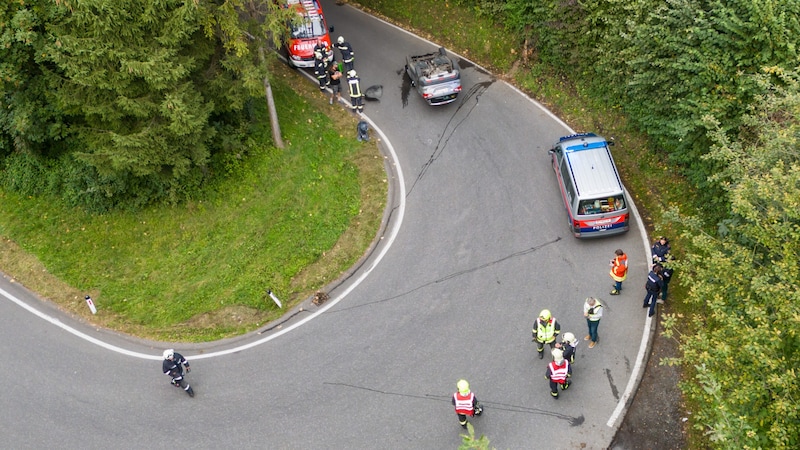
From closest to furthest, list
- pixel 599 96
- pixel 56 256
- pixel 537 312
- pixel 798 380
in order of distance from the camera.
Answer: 1. pixel 798 380
2. pixel 537 312
3. pixel 56 256
4. pixel 599 96

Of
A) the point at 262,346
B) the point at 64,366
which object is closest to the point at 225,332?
the point at 262,346

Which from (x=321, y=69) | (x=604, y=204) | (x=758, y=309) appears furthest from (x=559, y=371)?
(x=321, y=69)

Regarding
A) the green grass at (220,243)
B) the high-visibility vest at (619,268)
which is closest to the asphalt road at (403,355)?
the green grass at (220,243)

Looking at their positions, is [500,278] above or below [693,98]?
below

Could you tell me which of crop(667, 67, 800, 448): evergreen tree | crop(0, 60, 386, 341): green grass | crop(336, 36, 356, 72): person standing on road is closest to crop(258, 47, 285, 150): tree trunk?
crop(0, 60, 386, 341): green grass

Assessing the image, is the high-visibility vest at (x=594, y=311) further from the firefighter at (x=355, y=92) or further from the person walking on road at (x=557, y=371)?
the firefighter at (x=355, y=92)

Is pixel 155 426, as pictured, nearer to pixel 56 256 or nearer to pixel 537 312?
pixel 56 256

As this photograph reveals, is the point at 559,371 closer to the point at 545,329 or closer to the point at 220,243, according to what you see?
the point at 545,329
